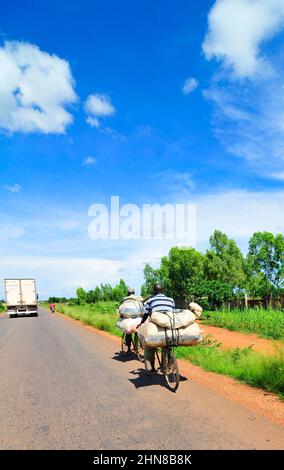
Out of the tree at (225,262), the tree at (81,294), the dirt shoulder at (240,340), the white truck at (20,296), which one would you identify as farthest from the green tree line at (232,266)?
the tree at (81,294)

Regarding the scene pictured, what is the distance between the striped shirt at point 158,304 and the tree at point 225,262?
43.6m

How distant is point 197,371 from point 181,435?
4.80m

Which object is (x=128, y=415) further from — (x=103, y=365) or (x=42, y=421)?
(x=103, y=365)

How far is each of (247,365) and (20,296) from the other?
36508mm

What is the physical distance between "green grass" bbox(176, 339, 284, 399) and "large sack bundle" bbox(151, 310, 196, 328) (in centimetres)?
180

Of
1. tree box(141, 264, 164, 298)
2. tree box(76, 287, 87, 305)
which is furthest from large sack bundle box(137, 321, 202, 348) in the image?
tree box(76, 287, 87, 305)

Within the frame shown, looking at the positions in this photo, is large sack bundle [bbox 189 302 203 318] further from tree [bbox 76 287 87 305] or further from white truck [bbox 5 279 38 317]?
tree [bbox 76 287 87 305]

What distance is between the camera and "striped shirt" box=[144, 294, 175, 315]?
8.09 metres

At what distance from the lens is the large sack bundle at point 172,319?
24.9ft

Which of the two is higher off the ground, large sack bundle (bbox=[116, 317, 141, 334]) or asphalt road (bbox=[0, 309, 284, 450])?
large sack bundle (bbox=[116, 317, 141, 334])

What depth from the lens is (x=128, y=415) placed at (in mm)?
5980

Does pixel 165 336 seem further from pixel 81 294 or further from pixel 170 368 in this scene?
pixel 81 294

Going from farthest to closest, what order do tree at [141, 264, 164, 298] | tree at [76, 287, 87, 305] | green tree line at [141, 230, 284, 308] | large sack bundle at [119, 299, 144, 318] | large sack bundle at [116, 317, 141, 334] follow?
tree at [76, 287, 87, 305], tree at [141, 264, 164, 298], green tree line at [141, 230, 284, 308], large sack bundle at [119, 299, 144, 318], large sack bundle at [116, 317, 141, 334]
